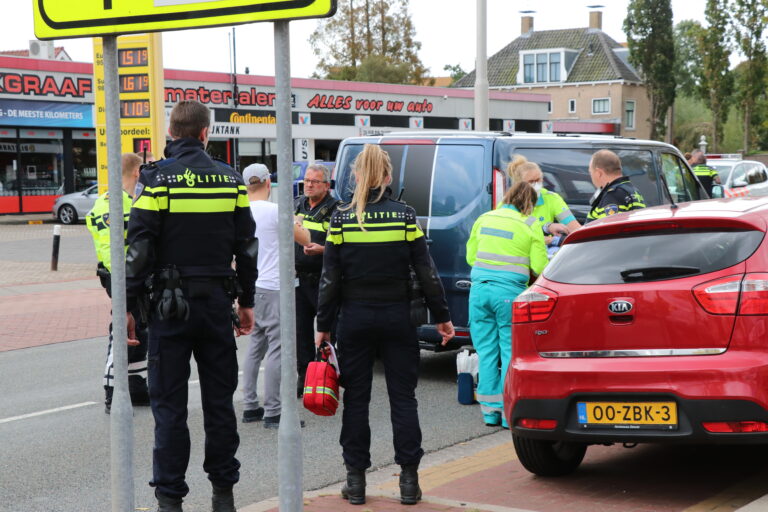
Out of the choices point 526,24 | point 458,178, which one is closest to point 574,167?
point 458,178

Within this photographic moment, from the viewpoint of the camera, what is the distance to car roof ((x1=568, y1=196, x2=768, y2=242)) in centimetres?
576

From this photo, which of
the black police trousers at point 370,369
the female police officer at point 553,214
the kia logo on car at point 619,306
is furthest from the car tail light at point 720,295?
the female police officer at point 553,214

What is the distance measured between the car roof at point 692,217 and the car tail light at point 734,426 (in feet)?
3.51

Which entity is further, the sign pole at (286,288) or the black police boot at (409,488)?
the black police boot at (409,488)

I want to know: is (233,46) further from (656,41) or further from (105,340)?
(656,41)

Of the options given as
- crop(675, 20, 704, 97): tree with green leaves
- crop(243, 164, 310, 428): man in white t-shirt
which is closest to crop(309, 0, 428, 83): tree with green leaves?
crop(675, 20, 704, 97): tree with green leaves

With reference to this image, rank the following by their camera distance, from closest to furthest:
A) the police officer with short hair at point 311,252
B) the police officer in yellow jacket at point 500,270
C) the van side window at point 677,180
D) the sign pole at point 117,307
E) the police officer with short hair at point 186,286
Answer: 1. the sign pole at point 117,307
2. the police officer with short hair at point 186,286
3. the police officer in yellow jacket at point 500,270
4. the police officer with short hair at point 311,252
5. the van side window at point 677,180

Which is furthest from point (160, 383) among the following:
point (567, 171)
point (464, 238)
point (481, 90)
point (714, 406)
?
point (481, 90)

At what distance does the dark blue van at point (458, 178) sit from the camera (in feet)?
29.7

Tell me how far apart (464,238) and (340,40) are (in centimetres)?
5630

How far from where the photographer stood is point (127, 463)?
4.52 meters

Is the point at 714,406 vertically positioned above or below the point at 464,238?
below

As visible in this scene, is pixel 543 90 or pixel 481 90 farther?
pixel 543 90

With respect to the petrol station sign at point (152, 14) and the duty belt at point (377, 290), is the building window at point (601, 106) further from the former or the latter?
the petrol station sign at point (152, 14)
